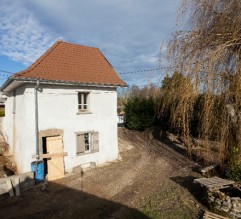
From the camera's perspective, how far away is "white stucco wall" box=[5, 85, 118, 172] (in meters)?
10.7

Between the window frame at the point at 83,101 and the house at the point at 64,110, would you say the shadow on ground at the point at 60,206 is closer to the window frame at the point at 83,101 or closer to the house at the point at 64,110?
the house at the point at 64,110

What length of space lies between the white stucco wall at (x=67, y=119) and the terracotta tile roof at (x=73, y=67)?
0.53m

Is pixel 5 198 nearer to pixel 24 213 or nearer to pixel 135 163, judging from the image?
pixel 24 213

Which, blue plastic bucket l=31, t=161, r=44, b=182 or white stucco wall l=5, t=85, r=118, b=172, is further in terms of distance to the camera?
white stucco wall l=5, t=85, r=118, b=172

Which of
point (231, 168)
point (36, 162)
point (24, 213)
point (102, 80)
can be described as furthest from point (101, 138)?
point (231, 168)

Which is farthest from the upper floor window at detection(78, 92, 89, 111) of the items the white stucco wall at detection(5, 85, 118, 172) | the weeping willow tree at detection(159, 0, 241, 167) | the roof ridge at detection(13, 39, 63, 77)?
the weeping willow tree at detection(159, 0, 241, 167)

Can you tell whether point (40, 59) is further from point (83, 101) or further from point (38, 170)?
Result: point (38, 170)

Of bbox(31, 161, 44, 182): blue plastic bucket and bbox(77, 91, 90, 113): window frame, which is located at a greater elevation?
bbox(77, 91, 90, 113): window frame

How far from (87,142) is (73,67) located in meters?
4.32

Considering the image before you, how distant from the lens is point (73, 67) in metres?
13.1

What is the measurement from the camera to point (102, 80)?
1346 cm

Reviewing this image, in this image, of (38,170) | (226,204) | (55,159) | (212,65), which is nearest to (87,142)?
(55,159)

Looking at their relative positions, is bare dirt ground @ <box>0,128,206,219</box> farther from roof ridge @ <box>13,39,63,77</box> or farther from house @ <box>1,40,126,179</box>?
roof ridge @ <box>13,39,63,77</box>

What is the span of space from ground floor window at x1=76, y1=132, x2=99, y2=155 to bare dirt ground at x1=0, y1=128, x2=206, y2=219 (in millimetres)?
1099
